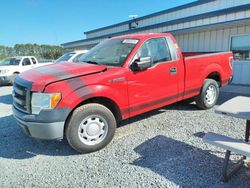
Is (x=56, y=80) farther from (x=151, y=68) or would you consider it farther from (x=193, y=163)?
(x=193, y=163)

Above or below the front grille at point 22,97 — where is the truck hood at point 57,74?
above

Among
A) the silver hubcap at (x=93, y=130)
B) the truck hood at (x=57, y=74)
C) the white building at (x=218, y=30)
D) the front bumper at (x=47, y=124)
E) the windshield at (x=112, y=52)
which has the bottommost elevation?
the silver hubcap at (x=93, y=130)

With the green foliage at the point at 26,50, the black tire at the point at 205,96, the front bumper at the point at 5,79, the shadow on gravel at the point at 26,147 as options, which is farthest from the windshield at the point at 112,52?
the green foliage at the point at 26,50

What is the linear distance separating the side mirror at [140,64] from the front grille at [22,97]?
187 centimetres

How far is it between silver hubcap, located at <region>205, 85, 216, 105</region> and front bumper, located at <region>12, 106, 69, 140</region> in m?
3.90

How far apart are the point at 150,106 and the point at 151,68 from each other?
785mm

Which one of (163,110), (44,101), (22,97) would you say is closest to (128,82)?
(44,101)

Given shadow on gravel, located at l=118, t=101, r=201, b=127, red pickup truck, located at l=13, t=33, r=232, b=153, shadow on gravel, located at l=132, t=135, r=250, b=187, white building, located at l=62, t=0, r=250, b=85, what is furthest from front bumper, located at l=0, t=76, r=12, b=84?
shadow on gravel, located at l=132, t=135, r=250, b=187

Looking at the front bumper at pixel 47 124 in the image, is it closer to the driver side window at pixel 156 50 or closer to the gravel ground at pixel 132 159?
the gravel ground at pixel 132 159

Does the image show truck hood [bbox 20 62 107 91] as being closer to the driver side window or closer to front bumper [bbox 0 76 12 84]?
the driver side window

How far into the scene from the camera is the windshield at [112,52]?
439cm

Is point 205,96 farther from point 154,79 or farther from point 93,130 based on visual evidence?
point 93,130

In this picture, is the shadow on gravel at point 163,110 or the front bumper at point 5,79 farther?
the front bumper at point 5,79

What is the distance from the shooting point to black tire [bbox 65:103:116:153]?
11.8ft
